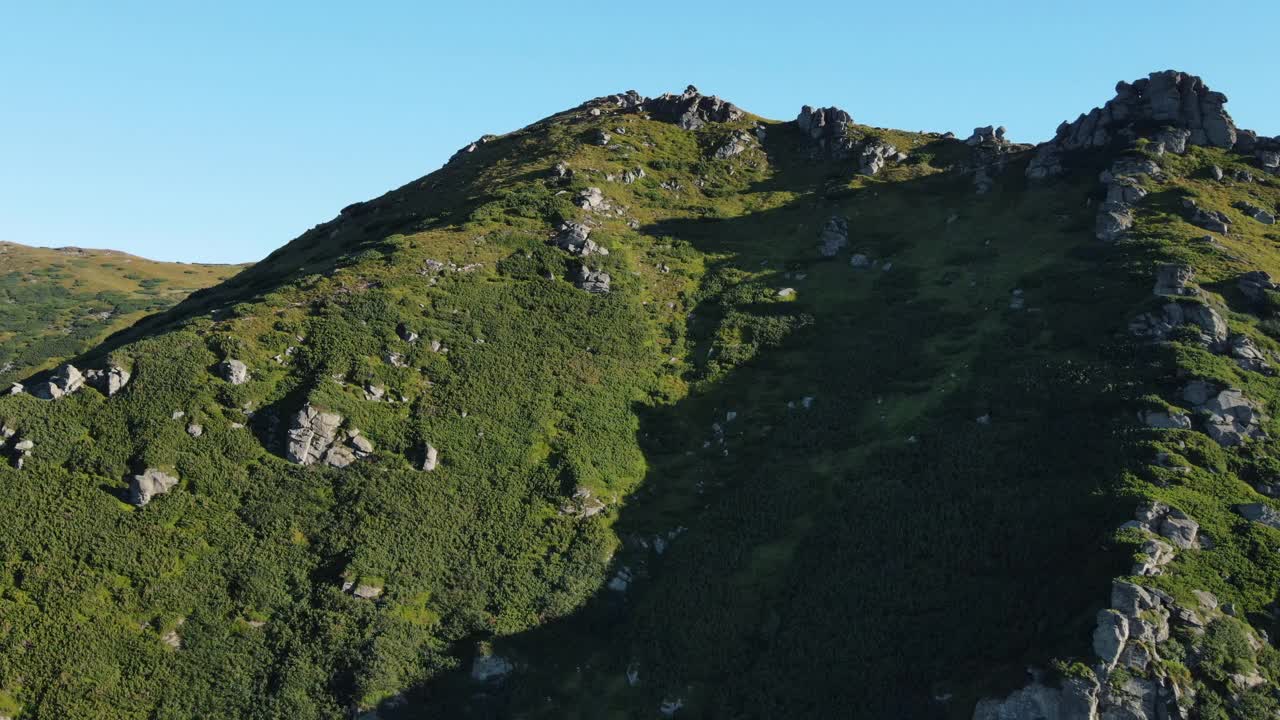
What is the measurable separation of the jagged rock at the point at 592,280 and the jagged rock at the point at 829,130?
4646 cm

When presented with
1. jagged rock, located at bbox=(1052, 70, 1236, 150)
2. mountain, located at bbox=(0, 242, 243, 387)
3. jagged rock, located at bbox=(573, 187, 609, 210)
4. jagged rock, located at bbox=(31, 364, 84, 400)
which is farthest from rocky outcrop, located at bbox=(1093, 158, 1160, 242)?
mountain, located at bbox=(0, 242, 243, 387)

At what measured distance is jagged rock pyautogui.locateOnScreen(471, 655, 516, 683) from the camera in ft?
179

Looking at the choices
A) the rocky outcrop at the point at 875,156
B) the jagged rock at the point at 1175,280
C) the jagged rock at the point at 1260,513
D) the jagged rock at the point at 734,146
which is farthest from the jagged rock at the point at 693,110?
the jagged rock at the point at 1260,513

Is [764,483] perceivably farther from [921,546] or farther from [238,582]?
[238,582]

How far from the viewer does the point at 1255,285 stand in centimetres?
7744

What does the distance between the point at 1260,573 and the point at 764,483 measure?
3182cm

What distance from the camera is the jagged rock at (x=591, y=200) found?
339ft

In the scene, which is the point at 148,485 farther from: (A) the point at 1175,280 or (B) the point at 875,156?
(B) the point at 875,156

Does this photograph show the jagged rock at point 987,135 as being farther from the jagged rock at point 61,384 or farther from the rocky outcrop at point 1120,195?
the jagged rock at point 61,384

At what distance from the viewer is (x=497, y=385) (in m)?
75.3

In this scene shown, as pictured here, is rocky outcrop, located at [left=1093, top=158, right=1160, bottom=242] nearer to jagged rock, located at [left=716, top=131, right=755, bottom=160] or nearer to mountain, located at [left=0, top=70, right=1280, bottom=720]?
mountain, located at [left=0, top=70, right=1280, bottom=720]

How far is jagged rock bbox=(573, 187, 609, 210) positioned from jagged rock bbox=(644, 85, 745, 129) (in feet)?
101

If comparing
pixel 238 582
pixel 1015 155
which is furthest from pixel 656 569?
pixel 1015 155

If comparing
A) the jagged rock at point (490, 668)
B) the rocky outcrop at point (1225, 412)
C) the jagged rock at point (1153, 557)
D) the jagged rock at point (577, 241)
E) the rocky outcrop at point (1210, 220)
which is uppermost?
the jagged rock at point (577, 241)
